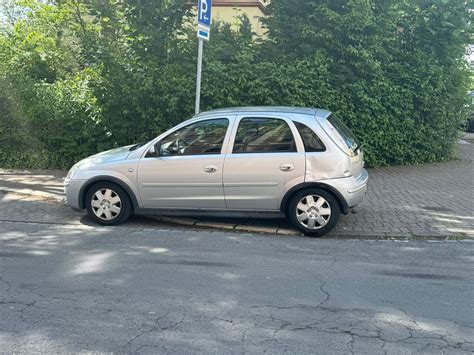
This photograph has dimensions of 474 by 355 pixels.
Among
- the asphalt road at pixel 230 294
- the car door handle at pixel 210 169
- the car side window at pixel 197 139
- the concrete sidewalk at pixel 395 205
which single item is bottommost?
the asphalt road at pixel 230 294

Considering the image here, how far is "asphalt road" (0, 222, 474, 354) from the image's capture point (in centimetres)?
351

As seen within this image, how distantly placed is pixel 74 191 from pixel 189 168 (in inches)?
68.1

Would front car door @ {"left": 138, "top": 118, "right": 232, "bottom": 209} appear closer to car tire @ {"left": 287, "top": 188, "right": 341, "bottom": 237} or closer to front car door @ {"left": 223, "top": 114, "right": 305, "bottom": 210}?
front car door @ {"left": 223, "top": 114, "right": 305, "bottom": 210}

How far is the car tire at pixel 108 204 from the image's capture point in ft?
22.0

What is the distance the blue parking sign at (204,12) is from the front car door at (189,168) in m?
2.29

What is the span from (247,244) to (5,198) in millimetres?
5003

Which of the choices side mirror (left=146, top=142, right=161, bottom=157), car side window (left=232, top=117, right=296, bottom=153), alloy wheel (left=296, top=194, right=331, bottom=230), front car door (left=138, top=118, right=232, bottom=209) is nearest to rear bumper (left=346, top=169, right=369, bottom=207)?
alloy wheel (left=296, top=194, right=331, bottom=230)

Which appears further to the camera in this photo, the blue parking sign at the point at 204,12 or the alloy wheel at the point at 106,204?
the blue parking sign at the point at 204,12

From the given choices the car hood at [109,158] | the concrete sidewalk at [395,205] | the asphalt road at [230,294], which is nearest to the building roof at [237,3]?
the concrete sidewalk at [395,205]

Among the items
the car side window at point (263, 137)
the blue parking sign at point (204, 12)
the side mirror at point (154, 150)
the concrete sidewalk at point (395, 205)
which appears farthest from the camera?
the blue parking sign at point (204, 12)

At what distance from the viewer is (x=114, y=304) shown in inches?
163

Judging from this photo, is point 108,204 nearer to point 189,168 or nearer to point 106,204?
point 106,204

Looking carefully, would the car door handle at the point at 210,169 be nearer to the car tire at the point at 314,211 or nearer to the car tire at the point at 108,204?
the car tire at the point at 314,211

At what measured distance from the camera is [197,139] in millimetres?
6508
